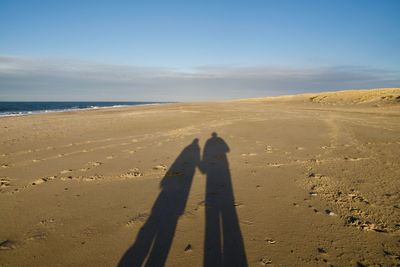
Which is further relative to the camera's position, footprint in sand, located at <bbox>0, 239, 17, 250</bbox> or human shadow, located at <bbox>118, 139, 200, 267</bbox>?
footprint in sand, located at <bbox>0, 239, 17, 250</bbox>

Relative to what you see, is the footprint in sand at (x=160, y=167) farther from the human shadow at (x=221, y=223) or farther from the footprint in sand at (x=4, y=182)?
the footprint in sand at (x=4, y=182)

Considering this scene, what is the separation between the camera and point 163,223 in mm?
4254

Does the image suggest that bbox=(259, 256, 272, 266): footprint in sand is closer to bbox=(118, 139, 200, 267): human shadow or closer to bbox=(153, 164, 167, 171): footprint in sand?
bbox=(118, 139, 200, 267): human shadow

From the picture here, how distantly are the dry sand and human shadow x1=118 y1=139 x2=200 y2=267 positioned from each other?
0.02 meters

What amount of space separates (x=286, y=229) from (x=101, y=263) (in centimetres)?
244

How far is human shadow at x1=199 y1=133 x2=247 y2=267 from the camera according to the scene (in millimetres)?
3393

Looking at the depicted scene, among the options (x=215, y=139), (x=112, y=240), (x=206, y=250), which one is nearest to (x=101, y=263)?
(x=112, y=240)

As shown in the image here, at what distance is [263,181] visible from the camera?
20.0 feet

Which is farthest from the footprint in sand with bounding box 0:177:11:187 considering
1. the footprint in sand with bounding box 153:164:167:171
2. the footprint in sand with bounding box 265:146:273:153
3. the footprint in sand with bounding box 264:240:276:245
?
the footprint in sand with bounding box 265:146:273:153

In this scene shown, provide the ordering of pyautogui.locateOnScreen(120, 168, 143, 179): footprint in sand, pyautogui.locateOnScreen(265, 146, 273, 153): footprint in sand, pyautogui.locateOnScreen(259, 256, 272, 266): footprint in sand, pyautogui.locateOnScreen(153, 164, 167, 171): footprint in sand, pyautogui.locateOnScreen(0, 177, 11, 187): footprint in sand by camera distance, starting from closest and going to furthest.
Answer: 1. pyautogui.locateOnScreen(259, 256, 272, 266): footprint in sand
2. pyautogui.locateOnScreen(0, 177, 11, 187): footprint in sand
3. pyautogui.locateOnScreen(120, 168, 143, 179): footprint in sand
4. pyautogui.locateOnScreen(153, 164, 167, 171): footprint in sand
5. pyautogui.locateOnScreen(265, 146, 273, 153): footprint in sand

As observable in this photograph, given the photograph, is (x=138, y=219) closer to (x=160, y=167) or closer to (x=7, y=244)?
(x=7, y=244)

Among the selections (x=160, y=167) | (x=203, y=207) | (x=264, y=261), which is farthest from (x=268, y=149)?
(x=264, y=261)

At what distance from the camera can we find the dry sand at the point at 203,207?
3.48 metres

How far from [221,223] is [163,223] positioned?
0.85 metres
